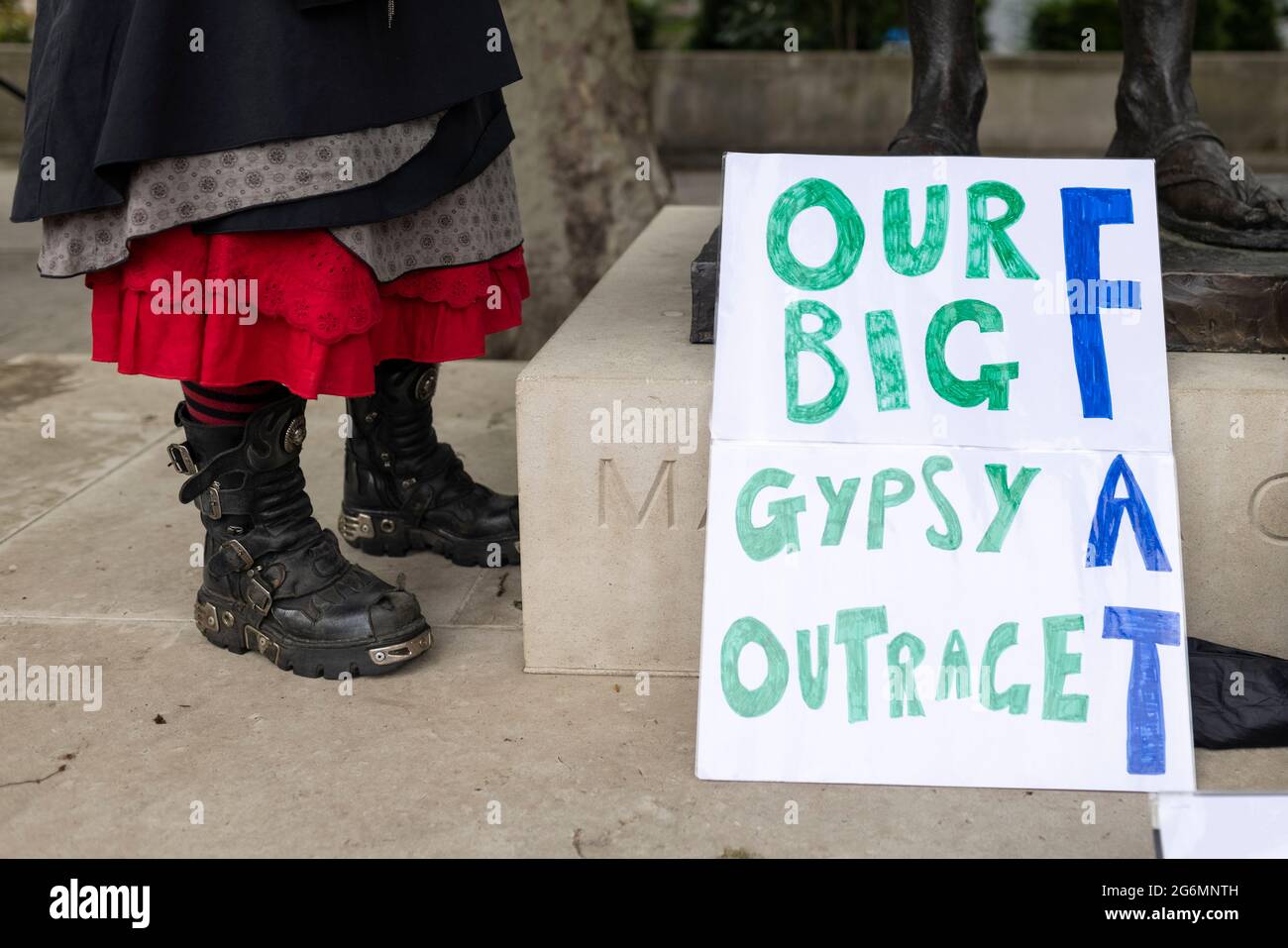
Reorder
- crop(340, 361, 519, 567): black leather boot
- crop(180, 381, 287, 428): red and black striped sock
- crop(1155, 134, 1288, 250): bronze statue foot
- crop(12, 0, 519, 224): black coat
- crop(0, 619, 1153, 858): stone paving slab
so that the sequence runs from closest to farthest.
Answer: crop(0, 619, 1153, 858): stone paving slab
crop(12, 0, 519, 224): black coat
crop(180, 381, 287, 428): red and black striped sock
crop(1155, 134, 1288, 250): bronze statue foot
crop(340, 361, 519, 567): black leather boot

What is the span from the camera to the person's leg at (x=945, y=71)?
2.62m

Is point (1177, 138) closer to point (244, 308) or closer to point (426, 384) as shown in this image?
point (426, 384)

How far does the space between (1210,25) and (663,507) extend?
354 inches

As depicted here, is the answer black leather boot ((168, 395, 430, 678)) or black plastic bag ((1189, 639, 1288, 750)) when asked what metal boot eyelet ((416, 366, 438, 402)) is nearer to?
black leather boot ((168, 395, 430, 678))

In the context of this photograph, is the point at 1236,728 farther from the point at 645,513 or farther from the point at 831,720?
the point at 645,513

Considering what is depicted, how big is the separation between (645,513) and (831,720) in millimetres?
436

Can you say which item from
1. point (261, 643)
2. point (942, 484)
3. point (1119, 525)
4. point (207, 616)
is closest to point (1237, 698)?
point (1119, 525)

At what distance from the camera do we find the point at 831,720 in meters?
1.89

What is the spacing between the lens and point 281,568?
218 centimetres

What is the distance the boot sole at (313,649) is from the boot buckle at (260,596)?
0.06 feet

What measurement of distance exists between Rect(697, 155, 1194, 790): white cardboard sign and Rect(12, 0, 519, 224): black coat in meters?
0.57

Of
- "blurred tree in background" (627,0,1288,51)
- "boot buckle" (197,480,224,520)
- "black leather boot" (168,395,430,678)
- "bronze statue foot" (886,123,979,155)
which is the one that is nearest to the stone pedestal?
"black leather boot" (168,395,430,678)

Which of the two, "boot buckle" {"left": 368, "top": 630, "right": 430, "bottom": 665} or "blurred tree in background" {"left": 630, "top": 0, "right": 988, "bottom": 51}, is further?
"blurred tree in background" {"left": 630, "top": 0, "right": 988, "bottom": 51}

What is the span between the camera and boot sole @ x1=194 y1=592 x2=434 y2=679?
2146mm
